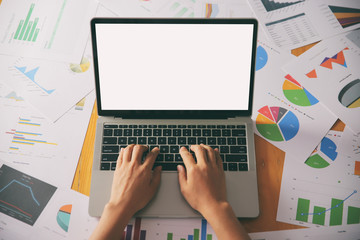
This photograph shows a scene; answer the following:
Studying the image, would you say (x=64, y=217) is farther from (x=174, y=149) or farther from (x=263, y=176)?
(x=263, y=176)

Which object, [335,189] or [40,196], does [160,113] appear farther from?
[335,189]

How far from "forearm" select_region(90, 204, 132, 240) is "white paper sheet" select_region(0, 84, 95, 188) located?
0.16 metres

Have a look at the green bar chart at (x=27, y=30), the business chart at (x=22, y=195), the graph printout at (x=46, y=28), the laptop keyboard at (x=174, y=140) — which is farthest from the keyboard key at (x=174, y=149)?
the green bar chart at (x=27, y=30)

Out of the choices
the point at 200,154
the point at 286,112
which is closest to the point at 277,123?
the point at 286,112

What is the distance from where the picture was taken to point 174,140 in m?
0.73

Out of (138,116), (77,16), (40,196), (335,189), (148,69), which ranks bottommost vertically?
(40,196)

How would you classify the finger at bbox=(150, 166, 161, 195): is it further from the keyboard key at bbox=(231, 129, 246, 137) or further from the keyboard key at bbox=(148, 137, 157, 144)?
the keyboard key at bbox=(231, 129, 246, 137)

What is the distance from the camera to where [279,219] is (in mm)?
678

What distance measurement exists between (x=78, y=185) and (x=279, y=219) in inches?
20.6

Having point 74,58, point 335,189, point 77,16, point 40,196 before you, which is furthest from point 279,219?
point 77,16

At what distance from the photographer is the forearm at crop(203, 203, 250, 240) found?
609 mm

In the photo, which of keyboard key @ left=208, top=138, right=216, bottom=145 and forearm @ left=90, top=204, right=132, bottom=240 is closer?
forearm @ left=90, top=204, right=132, bottom=240

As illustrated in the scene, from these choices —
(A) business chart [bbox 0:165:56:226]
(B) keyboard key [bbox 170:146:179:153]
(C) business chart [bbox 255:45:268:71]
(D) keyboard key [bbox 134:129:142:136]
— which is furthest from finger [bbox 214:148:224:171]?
(A) business chart [bbox 0:165:56:226]

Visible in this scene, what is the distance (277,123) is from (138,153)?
0.41m
